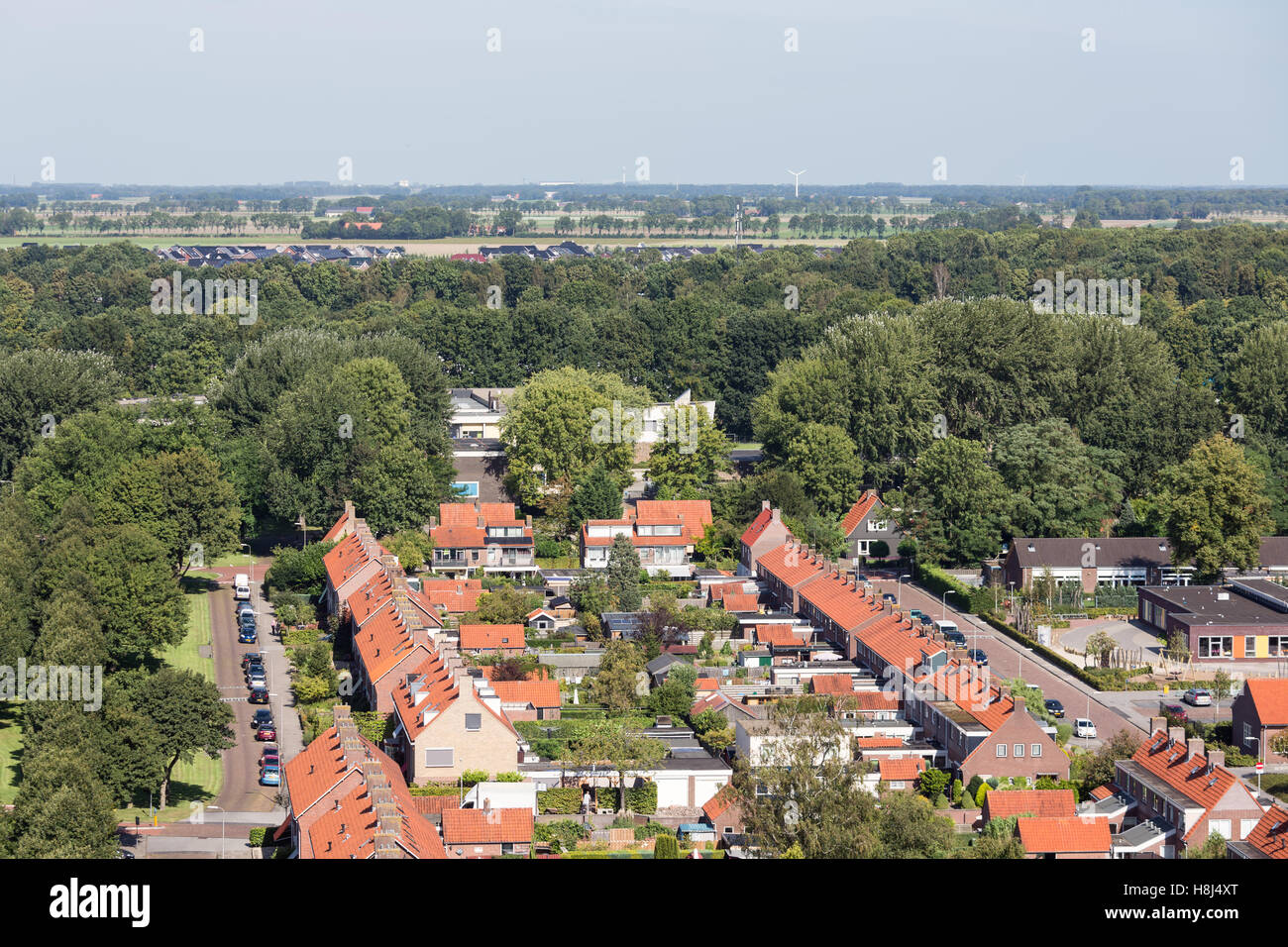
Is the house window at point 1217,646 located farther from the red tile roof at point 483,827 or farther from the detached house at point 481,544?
the red tile roof at point 483,827

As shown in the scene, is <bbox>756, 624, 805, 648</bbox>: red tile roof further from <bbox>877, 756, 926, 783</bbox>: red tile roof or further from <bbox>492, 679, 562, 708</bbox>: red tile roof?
<bbox>877, 756, 926, 783</bbox>: red tile roof

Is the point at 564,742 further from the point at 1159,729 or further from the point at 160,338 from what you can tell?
the point at 160,338

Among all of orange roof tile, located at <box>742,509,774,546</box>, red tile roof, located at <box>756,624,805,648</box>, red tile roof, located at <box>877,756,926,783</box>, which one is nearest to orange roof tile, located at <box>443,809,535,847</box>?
red tile roof, located at <box>877,756,926,783</box>

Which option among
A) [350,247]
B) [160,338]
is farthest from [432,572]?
[350,247]

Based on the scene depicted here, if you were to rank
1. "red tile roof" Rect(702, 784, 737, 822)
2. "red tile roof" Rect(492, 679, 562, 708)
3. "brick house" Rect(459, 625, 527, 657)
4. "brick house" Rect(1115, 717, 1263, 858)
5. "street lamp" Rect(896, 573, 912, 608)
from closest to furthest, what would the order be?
"brick house" Rect(1115, 717, 1263, 858) < "red tile roof" Rect(702, 784, 737, 822) < "red tile roof" Rect(492, 679, 562, 708) < "brick house" Rect(459, 625, 527, 657) < "street lamp" Rect(896, 573, 912, 608)

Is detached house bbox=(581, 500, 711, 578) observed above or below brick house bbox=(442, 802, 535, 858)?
above

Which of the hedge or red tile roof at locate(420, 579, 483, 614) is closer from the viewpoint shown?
the hedge

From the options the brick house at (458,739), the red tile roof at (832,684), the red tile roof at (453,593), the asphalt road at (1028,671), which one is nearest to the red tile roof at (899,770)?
the red tile roof at (832,684)
